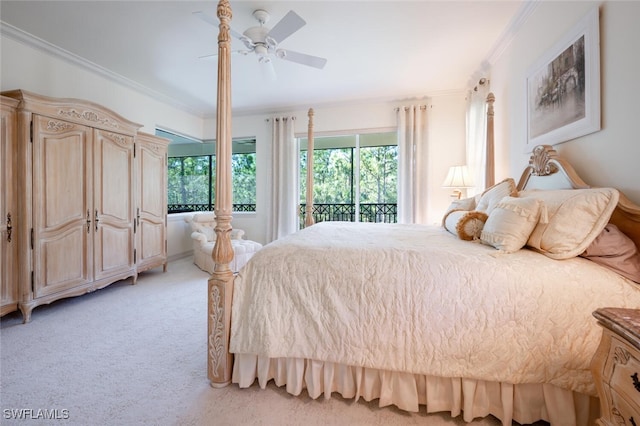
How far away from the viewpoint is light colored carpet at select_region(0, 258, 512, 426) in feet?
4.37

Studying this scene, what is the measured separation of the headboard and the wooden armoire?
4.13 meters

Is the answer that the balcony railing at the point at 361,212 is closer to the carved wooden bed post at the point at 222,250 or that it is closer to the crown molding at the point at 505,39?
the crown molding at the point at 505,39

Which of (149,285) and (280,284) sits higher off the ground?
(280,284)

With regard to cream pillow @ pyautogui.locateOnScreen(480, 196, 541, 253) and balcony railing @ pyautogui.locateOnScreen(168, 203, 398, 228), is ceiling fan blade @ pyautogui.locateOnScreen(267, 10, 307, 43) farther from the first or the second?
balcony railing @ pyautogui.locateOnScreen(168, 203, 398, 228)

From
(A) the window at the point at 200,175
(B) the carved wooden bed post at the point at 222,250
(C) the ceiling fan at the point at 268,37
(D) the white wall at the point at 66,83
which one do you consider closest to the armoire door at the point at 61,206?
(D) the white wall at the point at 66,83

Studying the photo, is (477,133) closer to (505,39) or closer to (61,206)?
(505,39)

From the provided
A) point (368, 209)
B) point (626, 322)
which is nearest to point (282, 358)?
point (626, 322)

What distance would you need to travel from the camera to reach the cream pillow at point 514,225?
1.42 metres

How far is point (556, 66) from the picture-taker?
2002 millimetres

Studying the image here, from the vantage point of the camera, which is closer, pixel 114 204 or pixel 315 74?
pixel 114 204

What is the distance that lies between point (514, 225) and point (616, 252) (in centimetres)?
41

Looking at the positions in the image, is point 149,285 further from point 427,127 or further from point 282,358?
point 427,127

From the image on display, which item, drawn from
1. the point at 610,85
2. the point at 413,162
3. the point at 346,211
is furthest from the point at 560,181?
the point at 346,211

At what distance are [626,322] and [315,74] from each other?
3.64m
